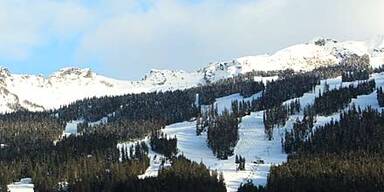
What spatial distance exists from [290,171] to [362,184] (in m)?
23.7

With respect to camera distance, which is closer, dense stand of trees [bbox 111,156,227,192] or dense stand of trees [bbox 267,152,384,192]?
dense stand of trees [bbox 267,152,384,192]

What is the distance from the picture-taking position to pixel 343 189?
555 feet

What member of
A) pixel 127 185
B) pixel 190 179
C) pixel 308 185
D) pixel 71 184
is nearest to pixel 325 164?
pixel 308 185

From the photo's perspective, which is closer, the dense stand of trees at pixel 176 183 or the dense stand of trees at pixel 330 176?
the dense stand of trees at pixel 330 176

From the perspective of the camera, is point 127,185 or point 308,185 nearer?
point 308,185

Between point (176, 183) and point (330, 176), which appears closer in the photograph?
point (330, 176)

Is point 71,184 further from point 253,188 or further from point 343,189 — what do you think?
point 343,189

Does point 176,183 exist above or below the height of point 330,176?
below

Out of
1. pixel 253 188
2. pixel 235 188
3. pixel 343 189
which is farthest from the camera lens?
pixel 235 188

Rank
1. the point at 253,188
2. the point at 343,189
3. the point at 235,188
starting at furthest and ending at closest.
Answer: the point at 235,188 → the point at 253,188 → the point at 343,189

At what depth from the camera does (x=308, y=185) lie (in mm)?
174375

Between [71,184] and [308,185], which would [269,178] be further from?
[71,184]

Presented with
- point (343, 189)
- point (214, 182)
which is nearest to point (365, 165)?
point (343, 189)

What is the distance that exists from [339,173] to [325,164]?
47.3 feet
